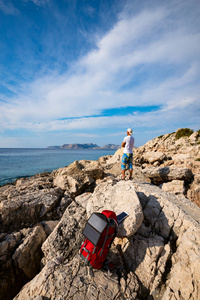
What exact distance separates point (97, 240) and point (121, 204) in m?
1.86

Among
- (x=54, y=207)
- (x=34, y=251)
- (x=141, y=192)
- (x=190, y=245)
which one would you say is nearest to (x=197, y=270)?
(x=190, y=245)

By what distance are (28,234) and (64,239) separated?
1.69 m

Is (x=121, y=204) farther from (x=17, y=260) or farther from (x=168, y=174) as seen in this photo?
(x=168, y=174)

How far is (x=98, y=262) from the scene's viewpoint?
3758 mm

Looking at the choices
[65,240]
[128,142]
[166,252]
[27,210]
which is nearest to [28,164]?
[27,210]

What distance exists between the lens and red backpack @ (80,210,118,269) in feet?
11.8

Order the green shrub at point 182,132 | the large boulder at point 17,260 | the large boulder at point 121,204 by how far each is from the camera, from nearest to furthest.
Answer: the large boulder at point 121,204 → the large boulder at point 17,260 → the green shrub at point 182,132

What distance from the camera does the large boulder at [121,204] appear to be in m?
4.34

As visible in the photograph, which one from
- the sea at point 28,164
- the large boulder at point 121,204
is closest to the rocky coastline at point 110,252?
the large boulder at point 121,204

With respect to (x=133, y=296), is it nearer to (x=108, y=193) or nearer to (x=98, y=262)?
(x=98, y=262)

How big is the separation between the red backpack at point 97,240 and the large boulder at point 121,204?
714mm

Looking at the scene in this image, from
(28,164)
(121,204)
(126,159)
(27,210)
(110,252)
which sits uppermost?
(126,159)

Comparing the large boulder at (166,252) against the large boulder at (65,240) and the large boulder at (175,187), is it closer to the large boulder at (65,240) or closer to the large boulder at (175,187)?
the large boulder at (65,240)

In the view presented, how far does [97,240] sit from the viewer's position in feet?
11.6
